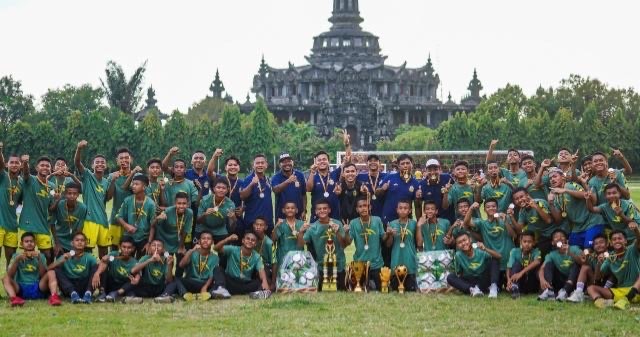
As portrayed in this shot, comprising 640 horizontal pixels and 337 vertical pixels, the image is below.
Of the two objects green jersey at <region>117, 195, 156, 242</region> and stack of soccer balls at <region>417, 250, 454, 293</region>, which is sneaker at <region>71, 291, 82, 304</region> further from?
stack of soccer balls at <region>417, 250, 454, 293</region>

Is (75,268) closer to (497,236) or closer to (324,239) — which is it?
(324,239)

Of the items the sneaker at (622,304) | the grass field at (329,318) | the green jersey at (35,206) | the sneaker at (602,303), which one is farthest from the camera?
the green jersey at (35,206)

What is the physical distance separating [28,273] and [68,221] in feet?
3.64

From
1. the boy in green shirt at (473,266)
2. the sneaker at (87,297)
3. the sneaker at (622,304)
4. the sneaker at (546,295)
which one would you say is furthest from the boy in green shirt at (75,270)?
the sneaker at (622,304)

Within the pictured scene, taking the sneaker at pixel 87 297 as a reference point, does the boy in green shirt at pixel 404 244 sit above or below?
above

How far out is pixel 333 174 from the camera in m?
18.7

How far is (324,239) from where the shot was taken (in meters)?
17.6

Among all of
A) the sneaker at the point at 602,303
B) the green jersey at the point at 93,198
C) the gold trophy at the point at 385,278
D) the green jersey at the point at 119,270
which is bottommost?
the sneaker at the point at 602,303

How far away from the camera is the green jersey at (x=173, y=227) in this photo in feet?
56.4

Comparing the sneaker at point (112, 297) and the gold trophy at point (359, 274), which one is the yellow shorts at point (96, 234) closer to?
the sneaker at point (112, 297)

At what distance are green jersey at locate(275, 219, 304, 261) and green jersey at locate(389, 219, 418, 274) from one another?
148cm

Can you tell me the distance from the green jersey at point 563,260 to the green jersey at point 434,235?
1727mm

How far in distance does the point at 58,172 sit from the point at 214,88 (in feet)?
353

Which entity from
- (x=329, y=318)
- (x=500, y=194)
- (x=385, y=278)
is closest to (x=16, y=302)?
(x=329, y=318)
